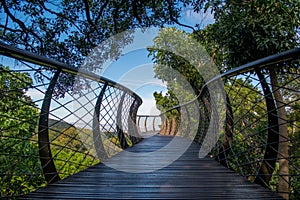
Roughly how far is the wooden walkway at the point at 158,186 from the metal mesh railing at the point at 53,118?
13 cm

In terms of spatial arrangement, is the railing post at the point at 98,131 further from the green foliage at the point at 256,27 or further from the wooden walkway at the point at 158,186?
the green foliage at the point at 256,27

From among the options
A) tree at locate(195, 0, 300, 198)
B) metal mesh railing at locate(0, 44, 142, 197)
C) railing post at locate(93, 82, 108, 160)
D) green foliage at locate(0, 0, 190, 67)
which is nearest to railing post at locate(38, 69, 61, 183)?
metal mesh railing at locate(0, 44, 142, 197)

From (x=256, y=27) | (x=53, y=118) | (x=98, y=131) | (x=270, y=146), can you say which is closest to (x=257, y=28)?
(x=256, y=27)

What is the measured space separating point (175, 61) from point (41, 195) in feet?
21.9

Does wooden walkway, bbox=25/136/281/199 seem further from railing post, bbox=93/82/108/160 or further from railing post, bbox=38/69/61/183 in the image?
railing post, bbox=93/82/108/160

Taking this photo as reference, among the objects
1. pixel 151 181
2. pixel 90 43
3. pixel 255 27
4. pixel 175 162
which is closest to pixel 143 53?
pixel 90 43

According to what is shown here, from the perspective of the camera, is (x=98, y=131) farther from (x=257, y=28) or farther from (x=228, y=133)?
(x=257, y=28)

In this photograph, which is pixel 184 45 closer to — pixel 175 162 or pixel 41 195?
pixel 175 162

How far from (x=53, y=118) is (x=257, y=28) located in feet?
11.8

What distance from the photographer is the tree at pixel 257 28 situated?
4.11m

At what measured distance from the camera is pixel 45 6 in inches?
→ 205

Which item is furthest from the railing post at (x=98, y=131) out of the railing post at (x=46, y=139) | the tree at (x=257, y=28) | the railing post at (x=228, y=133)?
the tree at (x=257, y=28)

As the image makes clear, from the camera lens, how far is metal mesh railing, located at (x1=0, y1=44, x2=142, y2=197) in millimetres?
1450

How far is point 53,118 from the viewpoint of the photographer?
1750 millimetres
